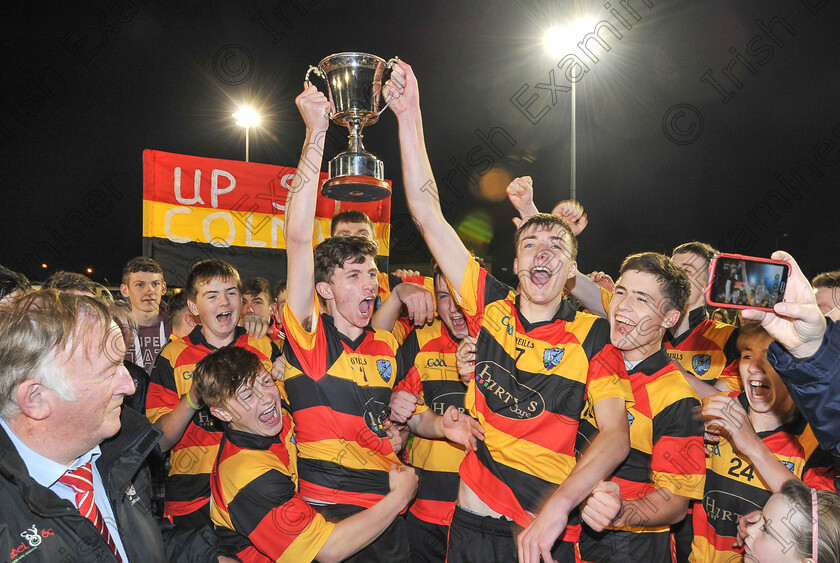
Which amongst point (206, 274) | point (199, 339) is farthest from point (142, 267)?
point (199, 339)

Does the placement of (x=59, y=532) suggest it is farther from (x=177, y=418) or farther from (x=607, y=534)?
(x=607, y=534)

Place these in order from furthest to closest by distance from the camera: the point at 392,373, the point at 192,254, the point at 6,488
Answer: the point at 192,254, the point at 392,373, the point at 6,488

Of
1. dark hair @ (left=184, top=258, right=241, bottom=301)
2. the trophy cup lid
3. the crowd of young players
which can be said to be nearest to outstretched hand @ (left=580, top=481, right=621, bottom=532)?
the crowd of young players

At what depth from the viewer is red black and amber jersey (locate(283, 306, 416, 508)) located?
307cm

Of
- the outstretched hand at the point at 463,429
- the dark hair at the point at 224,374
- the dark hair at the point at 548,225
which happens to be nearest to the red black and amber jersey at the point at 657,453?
the outstretched hand at the point at 463,429

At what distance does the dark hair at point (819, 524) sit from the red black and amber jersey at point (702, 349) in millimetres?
1993

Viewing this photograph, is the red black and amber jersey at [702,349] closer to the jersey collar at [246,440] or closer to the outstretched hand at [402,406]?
the outstretched hand at [402,406]

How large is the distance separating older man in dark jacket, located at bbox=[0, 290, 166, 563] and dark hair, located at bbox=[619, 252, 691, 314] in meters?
2.73

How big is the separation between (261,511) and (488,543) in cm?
107

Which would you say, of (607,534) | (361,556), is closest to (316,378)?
(361,556)

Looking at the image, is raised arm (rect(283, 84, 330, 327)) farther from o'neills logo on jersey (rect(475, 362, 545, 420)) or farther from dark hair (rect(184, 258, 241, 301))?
dark hair (rect(184, 258, 241, 301))

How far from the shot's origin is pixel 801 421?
3248 millimetres

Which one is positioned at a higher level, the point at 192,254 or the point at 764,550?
the point at 192,254

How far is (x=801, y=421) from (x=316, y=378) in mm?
2640
